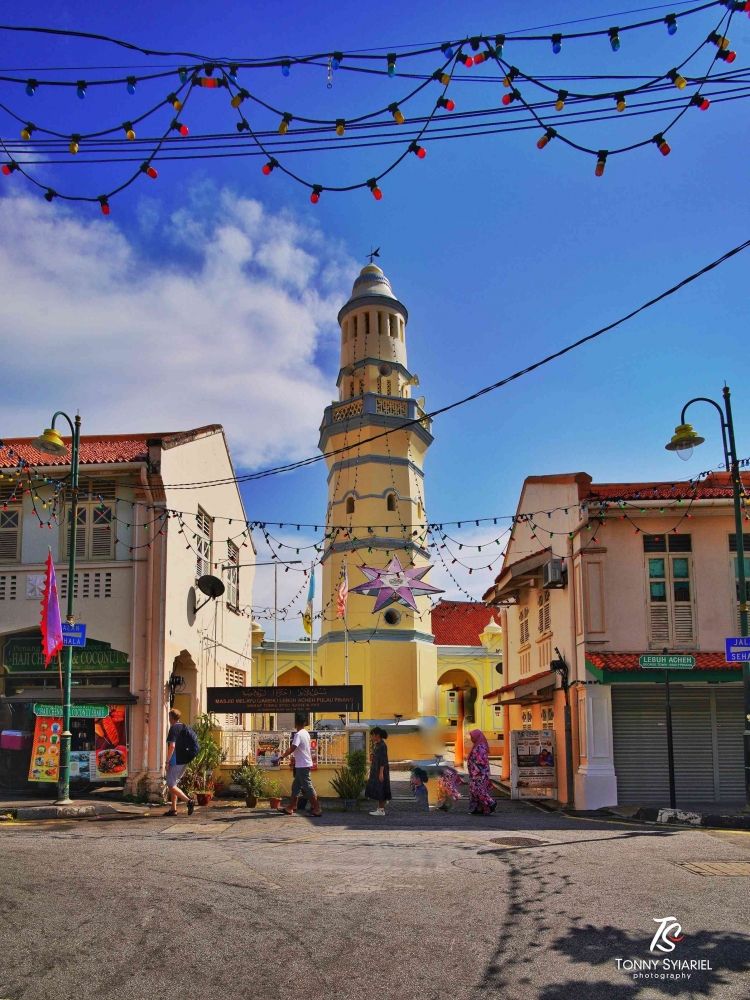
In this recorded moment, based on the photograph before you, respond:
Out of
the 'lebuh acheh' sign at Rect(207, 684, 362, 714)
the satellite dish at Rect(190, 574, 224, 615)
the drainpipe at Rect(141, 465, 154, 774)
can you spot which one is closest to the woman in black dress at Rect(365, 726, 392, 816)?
the 'lebuh acheh' sign at Rect(207, 684, 362, 714)

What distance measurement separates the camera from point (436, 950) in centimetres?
682

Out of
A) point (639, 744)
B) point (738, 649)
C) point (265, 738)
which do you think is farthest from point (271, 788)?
point (738, 649)

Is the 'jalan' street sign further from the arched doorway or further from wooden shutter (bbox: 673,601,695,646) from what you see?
the arched doorway

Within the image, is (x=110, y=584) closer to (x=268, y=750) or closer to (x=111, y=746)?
(x=111, y=746)

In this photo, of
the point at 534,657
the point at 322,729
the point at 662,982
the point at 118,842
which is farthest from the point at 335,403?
the point at 662,982

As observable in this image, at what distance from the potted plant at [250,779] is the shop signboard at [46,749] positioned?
3467 millimetres

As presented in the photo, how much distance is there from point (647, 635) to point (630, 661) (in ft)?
3.20

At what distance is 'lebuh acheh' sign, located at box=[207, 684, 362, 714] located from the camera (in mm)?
19266

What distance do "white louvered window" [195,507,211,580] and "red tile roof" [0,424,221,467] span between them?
2043 mm

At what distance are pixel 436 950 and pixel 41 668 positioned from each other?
1441 centimetres

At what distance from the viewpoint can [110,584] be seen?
62.7ft

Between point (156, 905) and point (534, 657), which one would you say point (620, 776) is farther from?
point (156, 905)

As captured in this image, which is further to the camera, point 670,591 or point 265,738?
point 265,738

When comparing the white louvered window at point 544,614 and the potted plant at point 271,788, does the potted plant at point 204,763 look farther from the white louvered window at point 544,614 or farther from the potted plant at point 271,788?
the white louvered window at point 544,614
